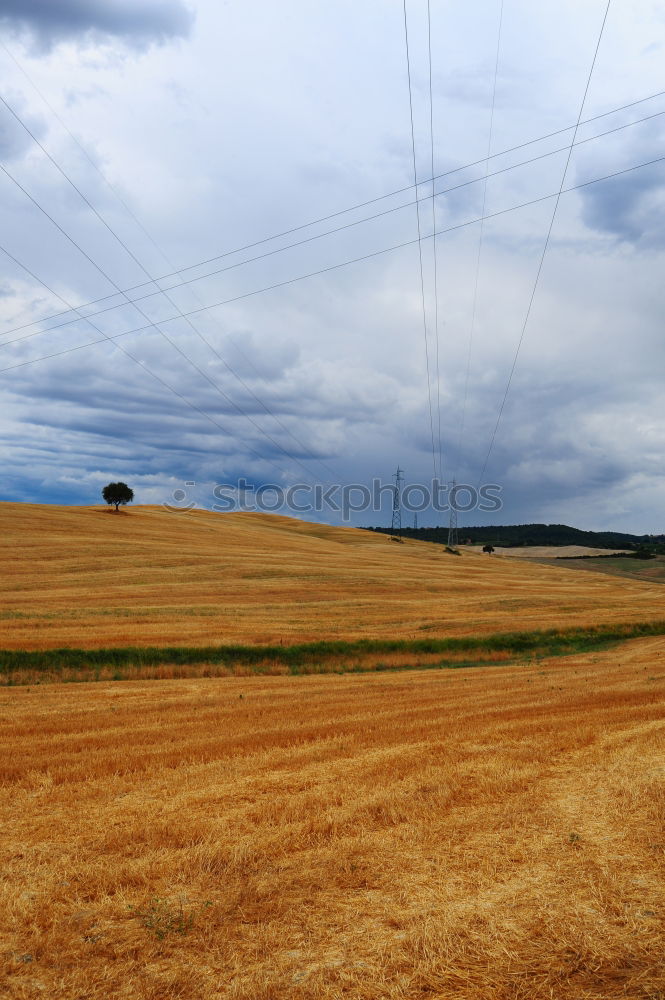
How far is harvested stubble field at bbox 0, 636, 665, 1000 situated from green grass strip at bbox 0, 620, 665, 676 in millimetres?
13724

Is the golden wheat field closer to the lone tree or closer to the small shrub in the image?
the lone tree

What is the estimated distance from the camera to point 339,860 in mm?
8445

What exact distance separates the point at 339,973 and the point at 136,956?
1925 millimetres

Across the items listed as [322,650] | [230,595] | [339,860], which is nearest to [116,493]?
[230,595]

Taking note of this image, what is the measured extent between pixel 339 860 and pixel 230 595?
1618 inches

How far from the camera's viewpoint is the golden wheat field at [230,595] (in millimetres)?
36438

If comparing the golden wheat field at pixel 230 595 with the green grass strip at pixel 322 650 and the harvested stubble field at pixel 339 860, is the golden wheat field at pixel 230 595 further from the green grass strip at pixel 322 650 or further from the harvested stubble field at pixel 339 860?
the harvested stubble field at pixel 339 860

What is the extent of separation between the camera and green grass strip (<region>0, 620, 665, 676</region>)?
1167 inches

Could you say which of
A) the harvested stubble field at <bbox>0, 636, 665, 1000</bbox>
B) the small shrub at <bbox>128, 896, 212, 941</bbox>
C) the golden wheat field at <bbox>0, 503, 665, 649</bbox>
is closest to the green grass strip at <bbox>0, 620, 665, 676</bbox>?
the golden wheat field at <bbox>0, 503, 665, 649</bbox>

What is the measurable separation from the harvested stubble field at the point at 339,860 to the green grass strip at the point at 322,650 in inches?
540

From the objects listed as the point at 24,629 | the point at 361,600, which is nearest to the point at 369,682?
the point at 24,629

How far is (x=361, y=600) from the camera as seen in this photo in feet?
162

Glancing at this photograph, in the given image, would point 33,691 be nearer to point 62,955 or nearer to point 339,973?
point 62,955

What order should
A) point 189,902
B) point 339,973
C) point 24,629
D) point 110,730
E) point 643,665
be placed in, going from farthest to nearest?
point 24,629 < point 643,665 < point 110,730 < point 189,902 < point 339,973
